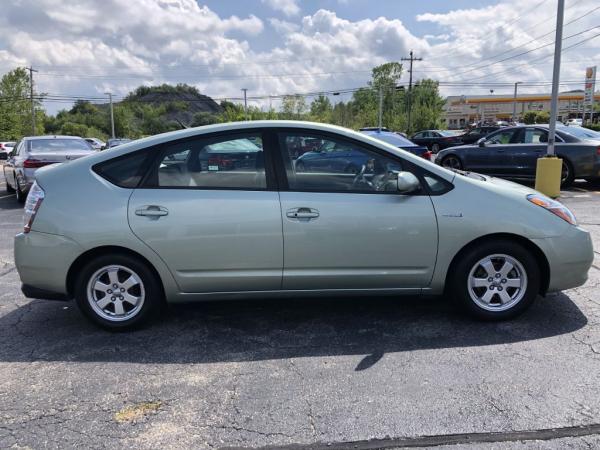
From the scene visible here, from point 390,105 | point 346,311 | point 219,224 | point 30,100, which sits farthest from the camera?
point 390,105

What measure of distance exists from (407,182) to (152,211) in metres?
1.93

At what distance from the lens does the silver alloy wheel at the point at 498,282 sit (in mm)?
4059

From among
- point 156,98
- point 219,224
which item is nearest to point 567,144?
point 219,224

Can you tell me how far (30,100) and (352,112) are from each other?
5218 cm

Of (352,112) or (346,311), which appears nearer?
(346,311)

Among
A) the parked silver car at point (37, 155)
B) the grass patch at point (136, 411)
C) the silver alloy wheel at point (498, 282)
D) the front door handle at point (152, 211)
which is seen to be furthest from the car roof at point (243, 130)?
the parked silver car at point (37, 155)

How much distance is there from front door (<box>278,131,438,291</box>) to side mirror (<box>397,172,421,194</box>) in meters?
0.08

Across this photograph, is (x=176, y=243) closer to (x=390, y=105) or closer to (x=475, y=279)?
(x=475, y=279)

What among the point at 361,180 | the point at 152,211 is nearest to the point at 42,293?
the point at 152,211

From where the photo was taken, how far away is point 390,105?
3292 inches

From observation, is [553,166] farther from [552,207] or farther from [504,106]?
[504,106]

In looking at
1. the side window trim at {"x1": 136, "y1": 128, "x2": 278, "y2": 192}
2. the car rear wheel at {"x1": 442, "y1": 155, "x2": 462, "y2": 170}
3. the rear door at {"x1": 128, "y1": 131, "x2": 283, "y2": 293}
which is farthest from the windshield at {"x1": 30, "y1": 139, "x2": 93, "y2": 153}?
the car rear wheel at {"x1": 442, "y1": 155, "x2": 462, "y2": 170}

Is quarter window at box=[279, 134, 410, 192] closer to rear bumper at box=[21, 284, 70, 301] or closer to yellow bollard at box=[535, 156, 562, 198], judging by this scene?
rear bumper at box=[21, 284, 70, 301]

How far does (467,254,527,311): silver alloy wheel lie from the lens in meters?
4.06
